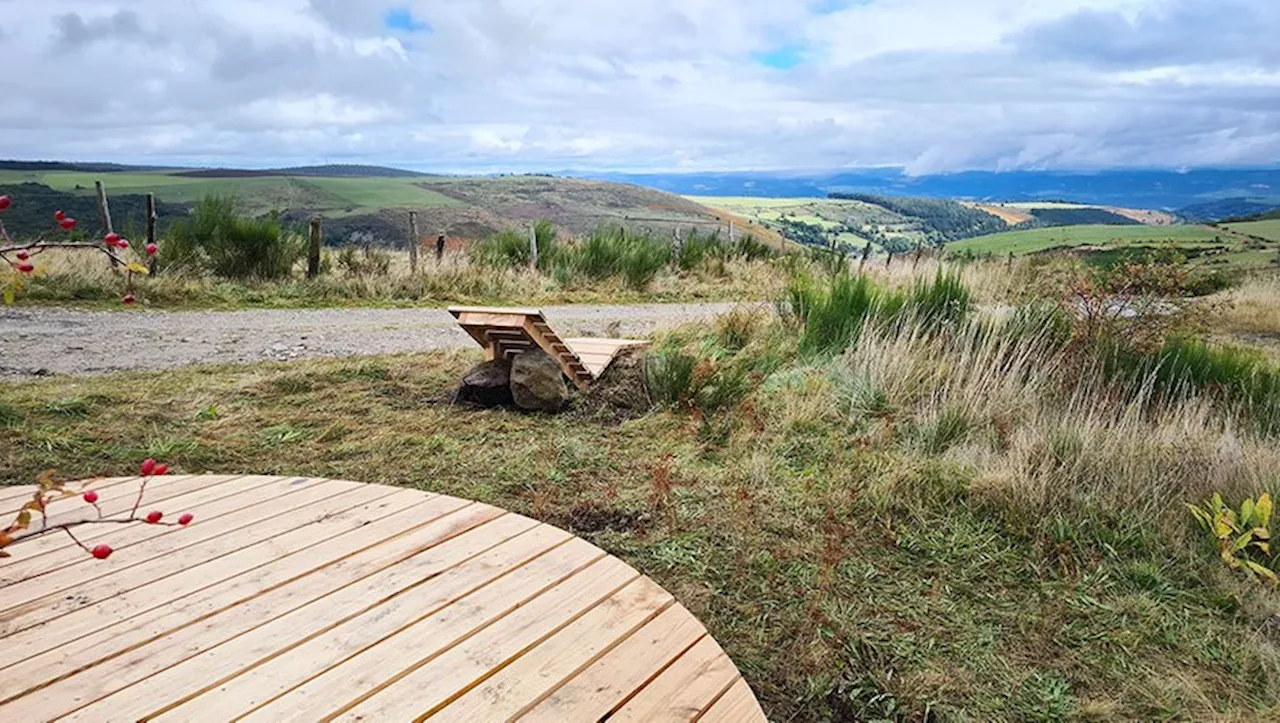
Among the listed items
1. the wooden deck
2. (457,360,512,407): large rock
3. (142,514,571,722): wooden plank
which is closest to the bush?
(457,360,512,407): large rock

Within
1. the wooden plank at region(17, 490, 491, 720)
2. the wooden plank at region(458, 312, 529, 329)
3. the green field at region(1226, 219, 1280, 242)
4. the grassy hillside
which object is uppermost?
the wooden plank at region(17, 490, 491, 720)

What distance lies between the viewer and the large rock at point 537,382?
470 centimetres

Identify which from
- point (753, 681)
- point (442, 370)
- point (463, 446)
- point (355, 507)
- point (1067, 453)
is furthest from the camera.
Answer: point (442, 370)

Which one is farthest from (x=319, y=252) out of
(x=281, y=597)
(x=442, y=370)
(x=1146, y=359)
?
(x=281, y=597)

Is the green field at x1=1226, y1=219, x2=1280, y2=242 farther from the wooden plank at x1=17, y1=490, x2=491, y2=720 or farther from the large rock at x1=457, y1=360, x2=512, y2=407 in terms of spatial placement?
the wooden plank at x1=17, y1=490, x2=491, y2=720

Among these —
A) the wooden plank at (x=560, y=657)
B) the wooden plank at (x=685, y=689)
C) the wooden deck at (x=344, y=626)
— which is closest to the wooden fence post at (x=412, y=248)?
the wooden deck at (x=344, y=626)

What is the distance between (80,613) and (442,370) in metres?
4.38

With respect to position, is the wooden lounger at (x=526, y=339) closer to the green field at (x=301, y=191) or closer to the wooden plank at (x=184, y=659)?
the wooden plank at (x=184, y=659)

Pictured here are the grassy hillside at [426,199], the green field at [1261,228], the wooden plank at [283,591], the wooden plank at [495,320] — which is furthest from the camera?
the grassy hillside at [426,199]

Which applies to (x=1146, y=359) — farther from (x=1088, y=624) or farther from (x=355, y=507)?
(x=355, y=507)

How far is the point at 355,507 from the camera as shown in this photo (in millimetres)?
1970

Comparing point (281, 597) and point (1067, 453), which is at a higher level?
point (281, 597)

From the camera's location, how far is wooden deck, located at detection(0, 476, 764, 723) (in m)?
1.20

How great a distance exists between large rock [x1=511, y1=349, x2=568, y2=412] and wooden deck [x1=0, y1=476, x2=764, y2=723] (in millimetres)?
2767
